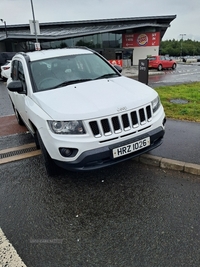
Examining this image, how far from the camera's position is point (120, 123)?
9.78 feet

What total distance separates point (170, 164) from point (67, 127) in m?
1.89

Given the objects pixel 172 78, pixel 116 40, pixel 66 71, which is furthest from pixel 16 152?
pixel 116 40

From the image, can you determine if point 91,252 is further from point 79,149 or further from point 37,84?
point 37,84

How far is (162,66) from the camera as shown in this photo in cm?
2553

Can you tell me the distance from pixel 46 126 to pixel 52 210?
111 centimetres

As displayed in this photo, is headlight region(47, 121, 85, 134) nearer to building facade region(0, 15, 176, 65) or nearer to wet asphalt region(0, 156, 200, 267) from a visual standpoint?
wet asphalt region(0, 156, 200, 267)

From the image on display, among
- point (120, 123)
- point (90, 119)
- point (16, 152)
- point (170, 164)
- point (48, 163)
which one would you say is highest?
point (90, 119)

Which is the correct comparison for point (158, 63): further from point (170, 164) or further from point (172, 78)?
point (170, 164)

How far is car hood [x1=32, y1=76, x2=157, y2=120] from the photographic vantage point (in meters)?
2.87

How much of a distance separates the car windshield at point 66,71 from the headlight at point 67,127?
1043 mm

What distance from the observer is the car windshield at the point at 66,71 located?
151 inches

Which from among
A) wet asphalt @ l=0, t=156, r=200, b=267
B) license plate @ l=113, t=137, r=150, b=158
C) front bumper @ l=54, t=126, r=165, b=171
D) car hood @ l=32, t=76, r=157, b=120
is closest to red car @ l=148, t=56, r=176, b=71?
car hood @ l=32, t=76, r=157, b=120

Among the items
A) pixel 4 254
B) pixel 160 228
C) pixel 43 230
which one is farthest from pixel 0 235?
pixel 160 228

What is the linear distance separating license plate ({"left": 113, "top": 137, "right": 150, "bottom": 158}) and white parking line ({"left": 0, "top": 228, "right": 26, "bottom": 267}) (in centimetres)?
157
